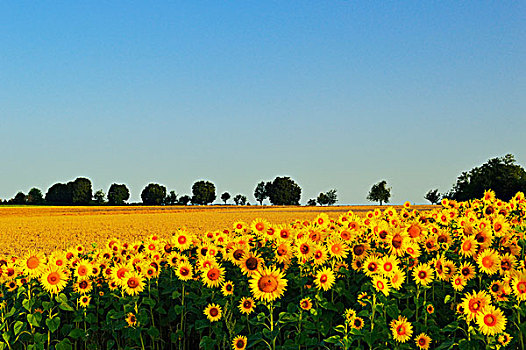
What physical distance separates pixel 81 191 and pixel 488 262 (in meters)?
132

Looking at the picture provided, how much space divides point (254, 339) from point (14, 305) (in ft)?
9.55

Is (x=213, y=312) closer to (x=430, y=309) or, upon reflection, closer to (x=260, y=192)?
(x=430, y=309)

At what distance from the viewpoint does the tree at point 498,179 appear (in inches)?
2677

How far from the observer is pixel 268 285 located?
15.8ft

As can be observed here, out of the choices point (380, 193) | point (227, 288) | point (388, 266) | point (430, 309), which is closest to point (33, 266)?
point (227, 288)

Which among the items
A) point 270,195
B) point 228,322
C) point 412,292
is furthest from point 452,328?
point 270,195

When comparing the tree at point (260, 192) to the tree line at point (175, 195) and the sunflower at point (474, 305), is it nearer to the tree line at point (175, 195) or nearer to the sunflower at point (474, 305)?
the tree line at point (175, 195)

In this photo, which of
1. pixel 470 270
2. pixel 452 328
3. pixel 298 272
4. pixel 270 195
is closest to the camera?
pixel 452 328

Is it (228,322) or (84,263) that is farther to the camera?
(84,263)

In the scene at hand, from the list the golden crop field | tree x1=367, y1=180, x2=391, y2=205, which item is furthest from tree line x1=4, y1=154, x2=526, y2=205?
the golden crop field

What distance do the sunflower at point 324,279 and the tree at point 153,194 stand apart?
419ft

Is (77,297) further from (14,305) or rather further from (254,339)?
(254,339)

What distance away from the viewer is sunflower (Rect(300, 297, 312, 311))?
500 centimetres

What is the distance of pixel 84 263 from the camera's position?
605 cm
